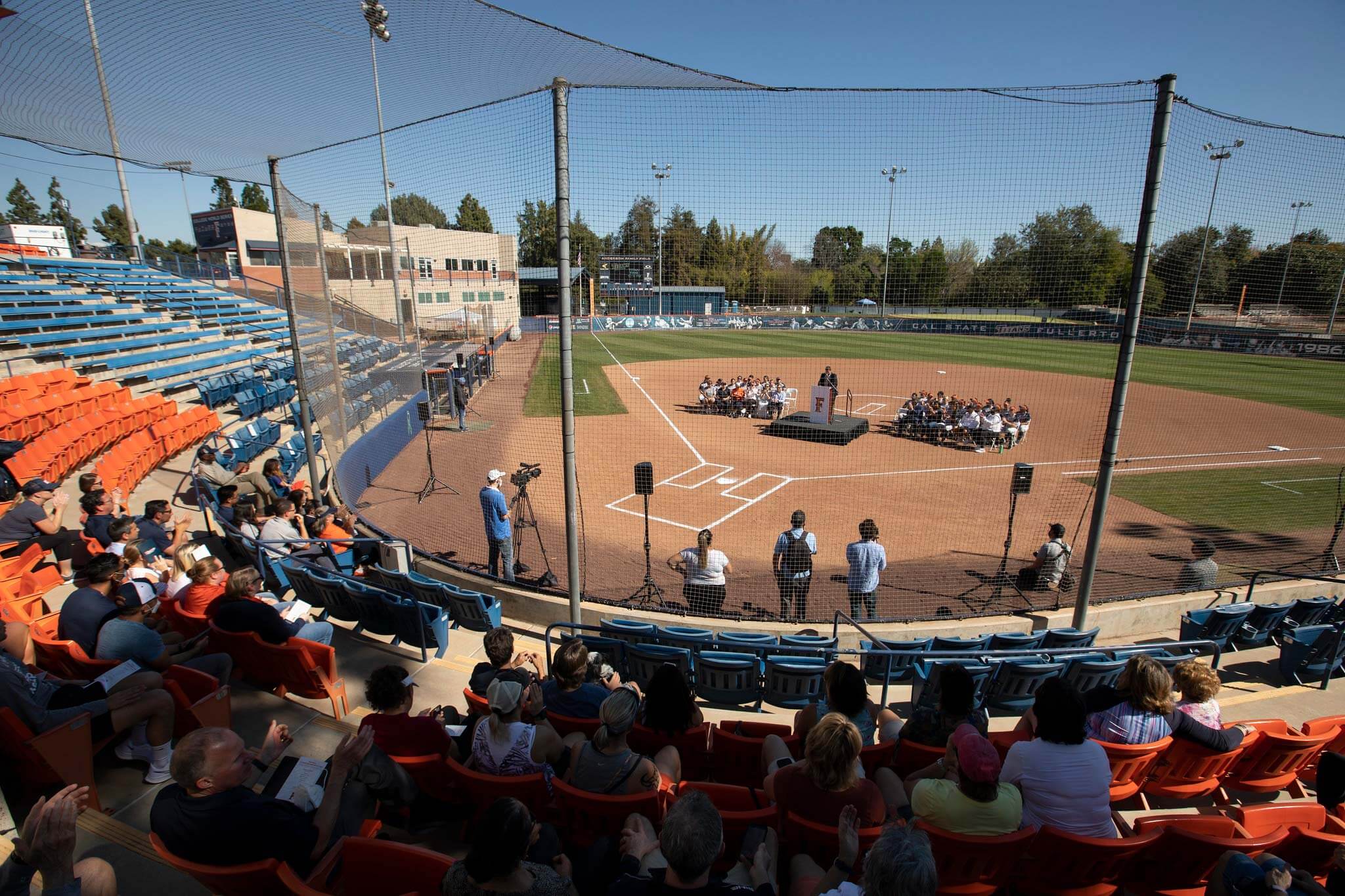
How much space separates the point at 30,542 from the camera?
7.01m

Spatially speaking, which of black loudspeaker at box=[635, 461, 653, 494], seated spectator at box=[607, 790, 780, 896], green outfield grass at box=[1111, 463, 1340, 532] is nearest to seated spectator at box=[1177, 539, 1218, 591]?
green outfield grass at box=[1111, 463, 1340, 532]

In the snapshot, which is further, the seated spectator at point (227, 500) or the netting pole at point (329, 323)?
the netting pole at point (329, 323)

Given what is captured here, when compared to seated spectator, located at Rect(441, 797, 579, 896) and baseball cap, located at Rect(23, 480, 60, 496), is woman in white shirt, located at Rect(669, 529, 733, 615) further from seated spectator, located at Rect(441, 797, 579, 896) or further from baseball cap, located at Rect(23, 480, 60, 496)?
baseball cap, located at Rect(23, 480, 60, 496)

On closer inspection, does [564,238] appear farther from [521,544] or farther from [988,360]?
[988,360]

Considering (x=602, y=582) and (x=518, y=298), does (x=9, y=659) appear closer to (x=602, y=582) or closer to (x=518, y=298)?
(x=518, y=298)

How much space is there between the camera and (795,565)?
7.86 meters

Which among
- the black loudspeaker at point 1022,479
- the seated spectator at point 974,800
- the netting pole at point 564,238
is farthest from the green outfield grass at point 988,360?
the seated spectator at point 974,800

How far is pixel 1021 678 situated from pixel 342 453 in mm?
11846

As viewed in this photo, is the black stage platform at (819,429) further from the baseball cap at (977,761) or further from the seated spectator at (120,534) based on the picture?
the baseball cap at (977,761)

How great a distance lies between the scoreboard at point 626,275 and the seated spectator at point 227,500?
5.43 meters

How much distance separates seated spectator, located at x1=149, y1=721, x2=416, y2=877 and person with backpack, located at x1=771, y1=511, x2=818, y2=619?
18.8ft

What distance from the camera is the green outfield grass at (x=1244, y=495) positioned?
1198 cm

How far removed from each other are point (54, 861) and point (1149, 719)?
5.45 meters

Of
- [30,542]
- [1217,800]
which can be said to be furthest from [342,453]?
[1217,800]
